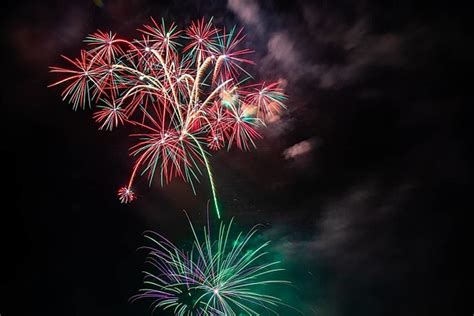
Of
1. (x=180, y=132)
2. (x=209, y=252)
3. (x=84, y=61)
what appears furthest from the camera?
(x=209, y=252)

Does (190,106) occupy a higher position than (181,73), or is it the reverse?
(181,73)

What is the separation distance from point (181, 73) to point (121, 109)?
2898 millimetres

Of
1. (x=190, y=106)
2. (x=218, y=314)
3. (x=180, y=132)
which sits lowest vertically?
(x=218, y=314)

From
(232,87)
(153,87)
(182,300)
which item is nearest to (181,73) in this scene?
(153,87)

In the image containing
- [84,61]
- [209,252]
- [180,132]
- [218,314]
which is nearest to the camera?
[84,61]

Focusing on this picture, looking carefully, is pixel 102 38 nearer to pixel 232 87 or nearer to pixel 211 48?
pixel 211 48

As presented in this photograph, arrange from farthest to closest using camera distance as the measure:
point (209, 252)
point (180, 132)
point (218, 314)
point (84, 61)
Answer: point (218, 314)
point (209, 252)
point (180, 132)
point (84, 61)

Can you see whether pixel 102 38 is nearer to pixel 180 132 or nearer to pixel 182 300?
pixel 180 132

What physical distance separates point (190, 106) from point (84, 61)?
4.28 m

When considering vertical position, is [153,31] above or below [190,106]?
above

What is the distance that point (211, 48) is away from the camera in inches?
514

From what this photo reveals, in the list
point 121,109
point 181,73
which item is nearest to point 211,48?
point 181,73

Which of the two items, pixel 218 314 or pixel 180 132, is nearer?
pixel 180 132

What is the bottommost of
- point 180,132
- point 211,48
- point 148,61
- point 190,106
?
point 180,132
